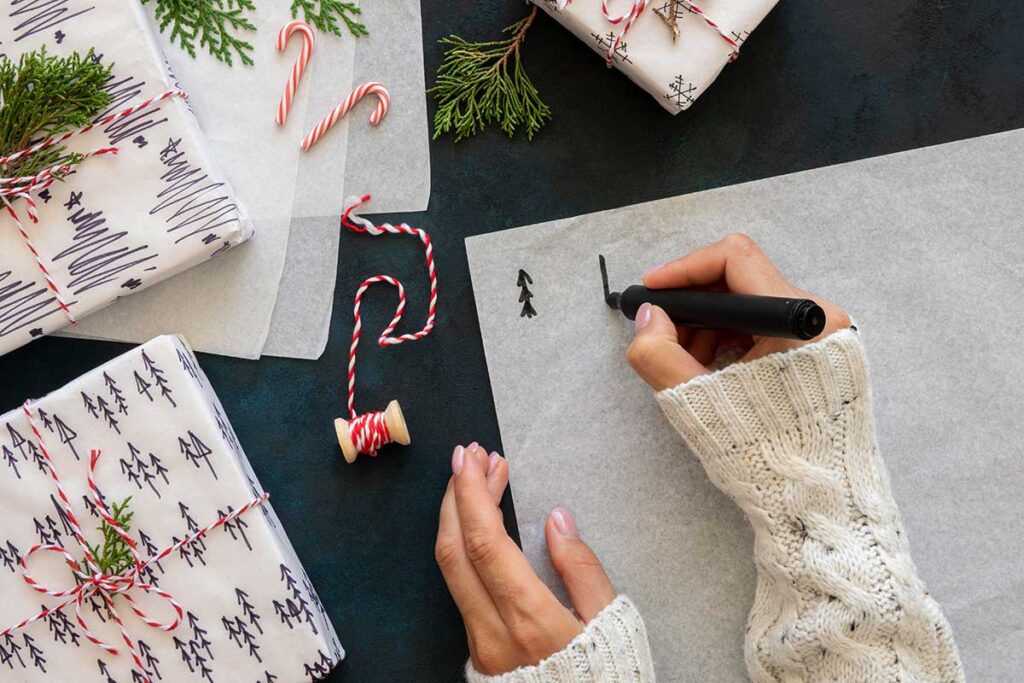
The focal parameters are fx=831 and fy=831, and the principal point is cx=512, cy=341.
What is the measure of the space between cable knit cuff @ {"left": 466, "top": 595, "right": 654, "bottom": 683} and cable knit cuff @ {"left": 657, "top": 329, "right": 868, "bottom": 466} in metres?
0.23

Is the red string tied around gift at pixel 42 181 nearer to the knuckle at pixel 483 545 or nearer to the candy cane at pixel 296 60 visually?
the candy cane at pixel 296 60

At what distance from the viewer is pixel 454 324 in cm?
102

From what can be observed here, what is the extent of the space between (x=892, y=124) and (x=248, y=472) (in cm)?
87

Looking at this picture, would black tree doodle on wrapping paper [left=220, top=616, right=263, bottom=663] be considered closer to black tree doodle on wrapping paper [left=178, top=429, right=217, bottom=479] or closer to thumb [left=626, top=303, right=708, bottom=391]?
black tree doodle on wrapping paper [left=178, top=429, right=217, bottom=479]

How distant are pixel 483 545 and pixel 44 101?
694 millimetres

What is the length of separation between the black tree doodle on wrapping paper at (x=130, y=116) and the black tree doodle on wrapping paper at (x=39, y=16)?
0.20 ft

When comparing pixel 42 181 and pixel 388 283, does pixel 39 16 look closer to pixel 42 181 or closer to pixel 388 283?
pixel 42 181

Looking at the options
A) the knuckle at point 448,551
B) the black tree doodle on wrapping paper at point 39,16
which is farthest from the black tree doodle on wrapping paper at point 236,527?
the black tree doodle on wrapping paper at point 39,16

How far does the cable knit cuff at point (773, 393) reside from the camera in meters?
0.87

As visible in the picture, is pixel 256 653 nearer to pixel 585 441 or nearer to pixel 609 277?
pixel 585 441

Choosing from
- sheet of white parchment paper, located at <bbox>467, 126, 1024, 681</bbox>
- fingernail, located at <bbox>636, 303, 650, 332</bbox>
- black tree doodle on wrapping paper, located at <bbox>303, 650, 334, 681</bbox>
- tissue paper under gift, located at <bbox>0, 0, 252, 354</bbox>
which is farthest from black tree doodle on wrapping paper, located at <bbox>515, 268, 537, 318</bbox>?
black tree doodle on wrapping paper, located at <bbox>303, 650, 334, 681</bbox>

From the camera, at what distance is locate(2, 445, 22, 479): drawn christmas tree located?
3.02 feet

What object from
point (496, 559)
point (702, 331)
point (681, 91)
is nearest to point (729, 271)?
point (702, 331)

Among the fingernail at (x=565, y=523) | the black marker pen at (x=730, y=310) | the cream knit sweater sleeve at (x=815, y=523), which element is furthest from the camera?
the fingernail at (x=565, y=523)
